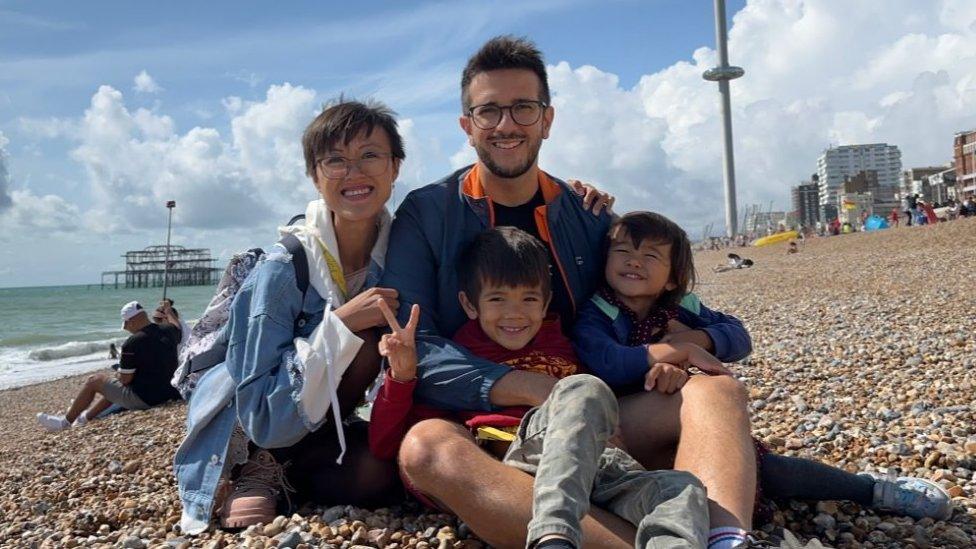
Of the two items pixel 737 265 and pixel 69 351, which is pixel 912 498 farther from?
pixel 737 265

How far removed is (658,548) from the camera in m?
2.00

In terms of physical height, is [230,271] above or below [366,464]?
above

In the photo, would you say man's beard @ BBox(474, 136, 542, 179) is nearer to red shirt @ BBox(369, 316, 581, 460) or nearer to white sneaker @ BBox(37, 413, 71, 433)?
red shirt @ BBox(369, 316, 581, 460)

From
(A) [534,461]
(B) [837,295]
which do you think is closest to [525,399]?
(A) [534,461]

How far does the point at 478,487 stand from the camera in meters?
2.42

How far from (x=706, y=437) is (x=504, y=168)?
1.52 meters

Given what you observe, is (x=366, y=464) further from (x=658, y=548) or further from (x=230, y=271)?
(x=658, y=548)

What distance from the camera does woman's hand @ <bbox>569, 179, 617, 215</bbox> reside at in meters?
3.61

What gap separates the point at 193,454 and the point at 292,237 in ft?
3.38

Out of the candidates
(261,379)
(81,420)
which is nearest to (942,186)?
(81,420)

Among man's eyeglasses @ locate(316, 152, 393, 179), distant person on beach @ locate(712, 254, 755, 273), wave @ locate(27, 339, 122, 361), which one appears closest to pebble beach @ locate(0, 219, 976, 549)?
man's eyeglasses @ locate(316, 152, 393, 179)

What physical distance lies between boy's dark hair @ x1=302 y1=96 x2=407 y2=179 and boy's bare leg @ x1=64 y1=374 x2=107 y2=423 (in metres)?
7.14

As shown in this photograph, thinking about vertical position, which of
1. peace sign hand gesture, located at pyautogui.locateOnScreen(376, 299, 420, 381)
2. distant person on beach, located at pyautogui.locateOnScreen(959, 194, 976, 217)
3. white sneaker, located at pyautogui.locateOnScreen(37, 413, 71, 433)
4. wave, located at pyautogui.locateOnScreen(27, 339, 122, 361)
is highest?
distant person on beach, located at pyautogui.locateOnScreen(959, 194, 976, 217)

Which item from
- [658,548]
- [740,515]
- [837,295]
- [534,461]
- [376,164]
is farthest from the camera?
[837,295]
